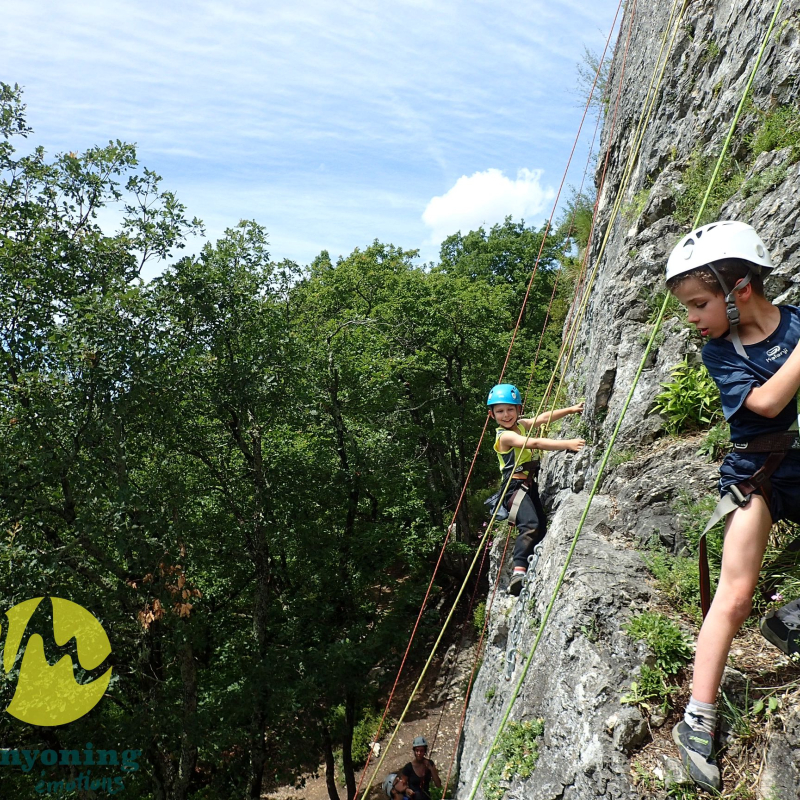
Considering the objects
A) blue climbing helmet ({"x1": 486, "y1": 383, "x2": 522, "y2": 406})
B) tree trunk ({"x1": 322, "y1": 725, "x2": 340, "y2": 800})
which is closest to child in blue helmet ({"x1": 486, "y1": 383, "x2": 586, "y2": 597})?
blue climbing helmet ({"x1": 486, "y1": 383, "x2": 522, "y2": 406})

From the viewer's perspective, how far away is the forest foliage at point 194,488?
8.92 m

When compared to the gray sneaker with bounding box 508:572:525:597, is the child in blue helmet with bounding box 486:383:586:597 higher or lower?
higher

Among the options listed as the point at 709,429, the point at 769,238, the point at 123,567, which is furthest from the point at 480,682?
the point at 123,567

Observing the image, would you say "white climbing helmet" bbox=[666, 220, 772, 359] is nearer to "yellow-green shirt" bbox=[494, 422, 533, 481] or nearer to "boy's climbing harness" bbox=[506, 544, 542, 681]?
"boy's climbing harness" bbox=[506, 544, 542, 681]

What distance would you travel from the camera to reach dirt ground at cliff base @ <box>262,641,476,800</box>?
1556 centimetres

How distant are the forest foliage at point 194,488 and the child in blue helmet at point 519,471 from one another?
18.0ft

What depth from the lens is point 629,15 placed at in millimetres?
11578

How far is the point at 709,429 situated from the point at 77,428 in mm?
8259

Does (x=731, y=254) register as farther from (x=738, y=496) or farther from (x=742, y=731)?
(x=742, y=731)

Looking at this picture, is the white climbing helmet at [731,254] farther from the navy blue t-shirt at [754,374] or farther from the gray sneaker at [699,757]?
the gray sneaker at [699,757]

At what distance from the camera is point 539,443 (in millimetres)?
5156

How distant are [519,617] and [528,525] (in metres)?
1.07

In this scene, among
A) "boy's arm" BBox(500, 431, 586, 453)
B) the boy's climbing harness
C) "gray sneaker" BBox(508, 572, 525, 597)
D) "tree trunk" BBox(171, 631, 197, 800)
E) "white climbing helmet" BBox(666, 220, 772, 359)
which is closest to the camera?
"white climbing helmet" BBox(666, 220, 772, 359)

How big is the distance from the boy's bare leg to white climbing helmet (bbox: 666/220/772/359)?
66cm
